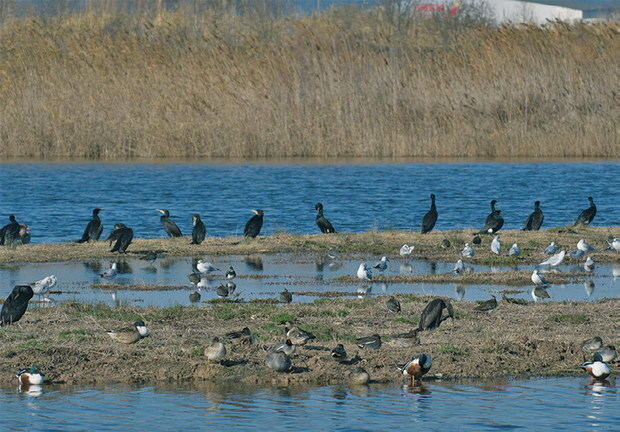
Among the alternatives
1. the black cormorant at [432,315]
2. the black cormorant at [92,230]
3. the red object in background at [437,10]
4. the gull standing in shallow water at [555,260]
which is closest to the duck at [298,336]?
the black cormorant at [432,315]

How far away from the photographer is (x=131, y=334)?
12055 millimetres

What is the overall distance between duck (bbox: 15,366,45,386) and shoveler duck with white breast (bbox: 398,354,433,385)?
3151 mm

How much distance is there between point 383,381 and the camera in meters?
11.5

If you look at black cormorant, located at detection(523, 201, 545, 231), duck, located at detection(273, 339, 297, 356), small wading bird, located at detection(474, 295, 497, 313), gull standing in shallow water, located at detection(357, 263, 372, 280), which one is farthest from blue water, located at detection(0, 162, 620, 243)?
duck, located at detection(273, 339, 297, 356)

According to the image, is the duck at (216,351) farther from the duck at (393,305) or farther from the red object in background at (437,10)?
the red object in background at (437,10)

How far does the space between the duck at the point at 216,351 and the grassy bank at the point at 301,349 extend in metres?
→ 0.07

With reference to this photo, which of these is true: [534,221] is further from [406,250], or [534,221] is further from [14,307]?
[14,307]

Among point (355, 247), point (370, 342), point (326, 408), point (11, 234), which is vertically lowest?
point (326, 408)

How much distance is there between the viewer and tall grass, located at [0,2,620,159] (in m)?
35.9

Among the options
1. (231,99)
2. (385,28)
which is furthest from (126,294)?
(385,28)

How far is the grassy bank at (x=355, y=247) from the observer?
1983 cm

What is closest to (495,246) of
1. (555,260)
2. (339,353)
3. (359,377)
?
(555,260)

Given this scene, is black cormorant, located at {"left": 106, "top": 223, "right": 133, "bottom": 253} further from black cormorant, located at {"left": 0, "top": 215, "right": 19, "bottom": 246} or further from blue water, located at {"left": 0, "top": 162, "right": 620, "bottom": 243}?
blue water, located at {"left": 0, "top": 162, "right": 620, "bottom": 243}

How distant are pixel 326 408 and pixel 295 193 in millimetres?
21721
